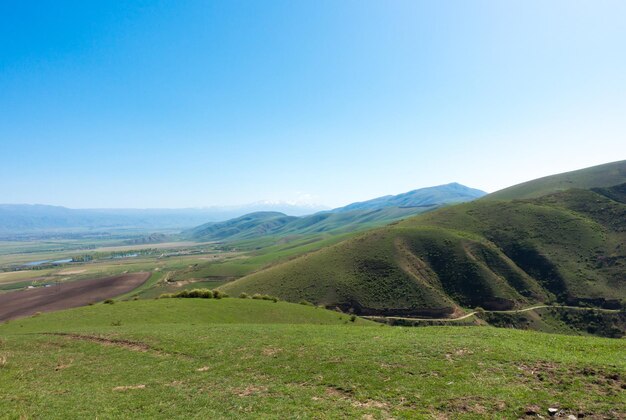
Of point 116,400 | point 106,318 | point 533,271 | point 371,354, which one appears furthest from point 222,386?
point 533,271

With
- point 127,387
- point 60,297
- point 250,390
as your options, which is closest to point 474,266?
point 250,390

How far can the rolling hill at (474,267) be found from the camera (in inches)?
3268

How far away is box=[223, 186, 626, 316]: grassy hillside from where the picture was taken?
83188 millimetres

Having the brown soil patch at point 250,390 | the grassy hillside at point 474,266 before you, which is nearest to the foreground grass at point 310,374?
the brown soil patch at point 250,390

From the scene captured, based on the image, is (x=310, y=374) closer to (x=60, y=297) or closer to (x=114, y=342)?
(x=114, y=342)

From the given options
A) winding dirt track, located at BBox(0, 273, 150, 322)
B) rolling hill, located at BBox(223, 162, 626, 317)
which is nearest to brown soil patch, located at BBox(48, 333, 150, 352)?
rolling hill, located at BBox(223, 162, 626, 317)

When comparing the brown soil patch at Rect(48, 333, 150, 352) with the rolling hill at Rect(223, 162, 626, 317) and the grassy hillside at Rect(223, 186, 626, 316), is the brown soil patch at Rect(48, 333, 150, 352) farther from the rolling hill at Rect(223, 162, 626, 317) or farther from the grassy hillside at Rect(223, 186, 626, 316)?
the rolling hill at Rect(223, 162, 626, 317)

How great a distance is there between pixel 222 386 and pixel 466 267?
9308 centimetres

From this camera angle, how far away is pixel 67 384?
18.9 m

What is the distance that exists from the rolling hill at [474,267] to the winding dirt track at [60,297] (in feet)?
203

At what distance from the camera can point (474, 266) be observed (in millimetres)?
93812

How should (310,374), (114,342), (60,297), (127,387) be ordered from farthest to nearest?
(60,297), (114,342), (310,374), (127,387)

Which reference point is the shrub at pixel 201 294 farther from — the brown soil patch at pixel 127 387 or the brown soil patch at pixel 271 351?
the brown soil patch at pixel 127 387

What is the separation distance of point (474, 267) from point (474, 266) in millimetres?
431
